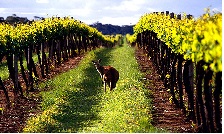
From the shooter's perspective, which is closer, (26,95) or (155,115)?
(155,115)

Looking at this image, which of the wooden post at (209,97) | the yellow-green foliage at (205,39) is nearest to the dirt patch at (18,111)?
the yellow-green foliage at (205,39)

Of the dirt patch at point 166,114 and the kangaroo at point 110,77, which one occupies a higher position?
the kangaroo at point 110,77

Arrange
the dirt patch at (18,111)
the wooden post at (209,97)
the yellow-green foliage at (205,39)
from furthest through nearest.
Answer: the dirt patch at (18,111), the wooden post at (209,97), the yellow-green foliage at (205,39)

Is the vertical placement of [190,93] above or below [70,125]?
above

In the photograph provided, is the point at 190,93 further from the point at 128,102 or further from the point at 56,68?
the point at 56,68

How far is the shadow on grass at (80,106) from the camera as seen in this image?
14.6 meters

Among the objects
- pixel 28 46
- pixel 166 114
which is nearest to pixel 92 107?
pixel 166 114

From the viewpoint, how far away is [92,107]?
1728 centimetres

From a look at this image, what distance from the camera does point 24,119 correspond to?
15898 millimetres

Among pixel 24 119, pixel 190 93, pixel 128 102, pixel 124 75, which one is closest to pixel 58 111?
pixel 24 119

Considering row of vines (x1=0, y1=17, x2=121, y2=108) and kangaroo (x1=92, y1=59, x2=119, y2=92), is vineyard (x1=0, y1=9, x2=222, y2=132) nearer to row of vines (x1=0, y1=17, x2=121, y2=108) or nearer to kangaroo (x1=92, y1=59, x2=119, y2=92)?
row of vines (x1=0, y1=17, x2=121, y2=108)

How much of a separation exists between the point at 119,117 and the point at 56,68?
60.7 ft

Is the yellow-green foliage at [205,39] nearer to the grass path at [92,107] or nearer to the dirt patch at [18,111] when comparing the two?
the grass path at [92,107]

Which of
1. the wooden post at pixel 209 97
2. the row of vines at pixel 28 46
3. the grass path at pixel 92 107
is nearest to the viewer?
the wooden post at pixel 209 97
